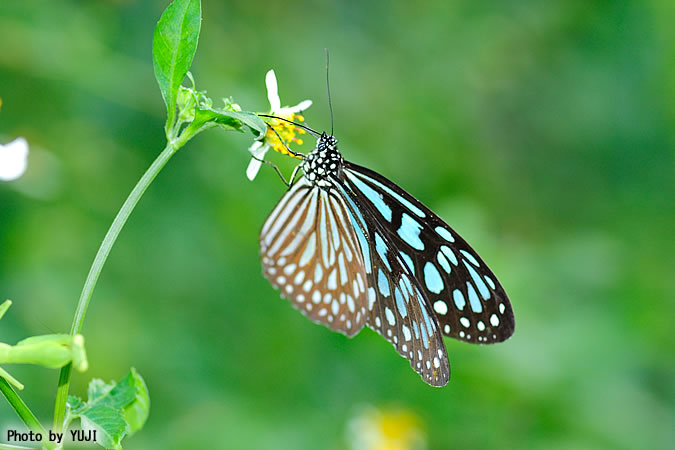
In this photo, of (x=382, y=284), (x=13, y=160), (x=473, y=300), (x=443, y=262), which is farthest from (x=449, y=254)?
(x=13, y=160)

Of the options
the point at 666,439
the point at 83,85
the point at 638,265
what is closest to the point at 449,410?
the point at 666,439

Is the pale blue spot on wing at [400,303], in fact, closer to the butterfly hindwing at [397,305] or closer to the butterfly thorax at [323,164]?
the butterfly hindwing at [397,305]

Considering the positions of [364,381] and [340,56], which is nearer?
[364,381]

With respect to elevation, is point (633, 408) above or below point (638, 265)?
below

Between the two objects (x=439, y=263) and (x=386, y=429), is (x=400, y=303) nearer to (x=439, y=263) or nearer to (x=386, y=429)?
(x=439, y=263)

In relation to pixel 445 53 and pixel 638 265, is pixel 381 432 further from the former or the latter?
pixel 445 53

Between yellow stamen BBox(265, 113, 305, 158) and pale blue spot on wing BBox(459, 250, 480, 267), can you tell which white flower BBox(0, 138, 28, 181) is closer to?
yellow stamen BBox(265, 113, 305, 158)
